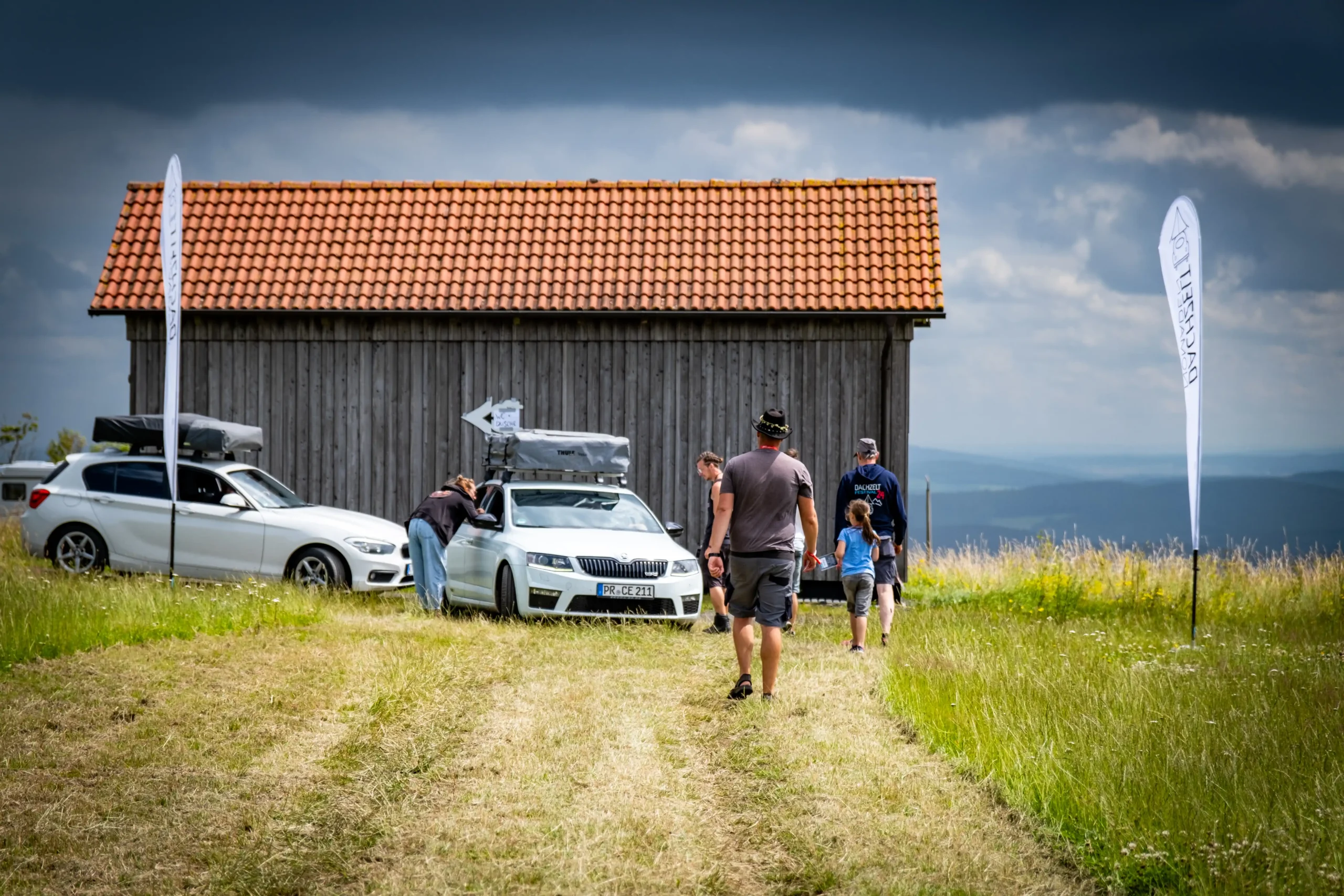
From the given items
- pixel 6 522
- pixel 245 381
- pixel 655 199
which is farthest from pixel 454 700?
pixel 6 522

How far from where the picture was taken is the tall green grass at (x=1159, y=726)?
17.1 ft

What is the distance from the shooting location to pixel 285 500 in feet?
57.0

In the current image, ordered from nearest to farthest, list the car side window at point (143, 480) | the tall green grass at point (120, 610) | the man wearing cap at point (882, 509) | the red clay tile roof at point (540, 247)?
the tall green grass at point (120, 610)
the man wearing cap at point (882, 509)
the car side window at point (143, 480)
the red clay tile roof at point (540, 247)

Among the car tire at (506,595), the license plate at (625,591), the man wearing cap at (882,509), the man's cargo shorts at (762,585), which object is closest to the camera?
the man's cargo shorts at (762,585)

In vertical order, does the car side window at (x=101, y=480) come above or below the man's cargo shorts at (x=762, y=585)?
above

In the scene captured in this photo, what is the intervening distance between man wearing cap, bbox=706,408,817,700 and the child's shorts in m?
2.83

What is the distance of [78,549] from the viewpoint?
16531 mm

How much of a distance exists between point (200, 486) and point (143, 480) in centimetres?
70

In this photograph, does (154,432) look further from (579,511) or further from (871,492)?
(871,492)

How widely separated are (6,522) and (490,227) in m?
10.8

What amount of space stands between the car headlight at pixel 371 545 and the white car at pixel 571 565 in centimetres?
147

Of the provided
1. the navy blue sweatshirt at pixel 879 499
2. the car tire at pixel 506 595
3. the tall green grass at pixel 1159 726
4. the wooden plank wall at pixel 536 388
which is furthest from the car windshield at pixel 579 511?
the wooden plank wall at pixel 536 388

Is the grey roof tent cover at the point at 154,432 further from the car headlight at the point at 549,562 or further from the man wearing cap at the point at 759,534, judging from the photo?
the man wearing cap at the point at 759,534

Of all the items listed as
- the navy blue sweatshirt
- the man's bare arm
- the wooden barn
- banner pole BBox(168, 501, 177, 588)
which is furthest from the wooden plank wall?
the man's bare arm
